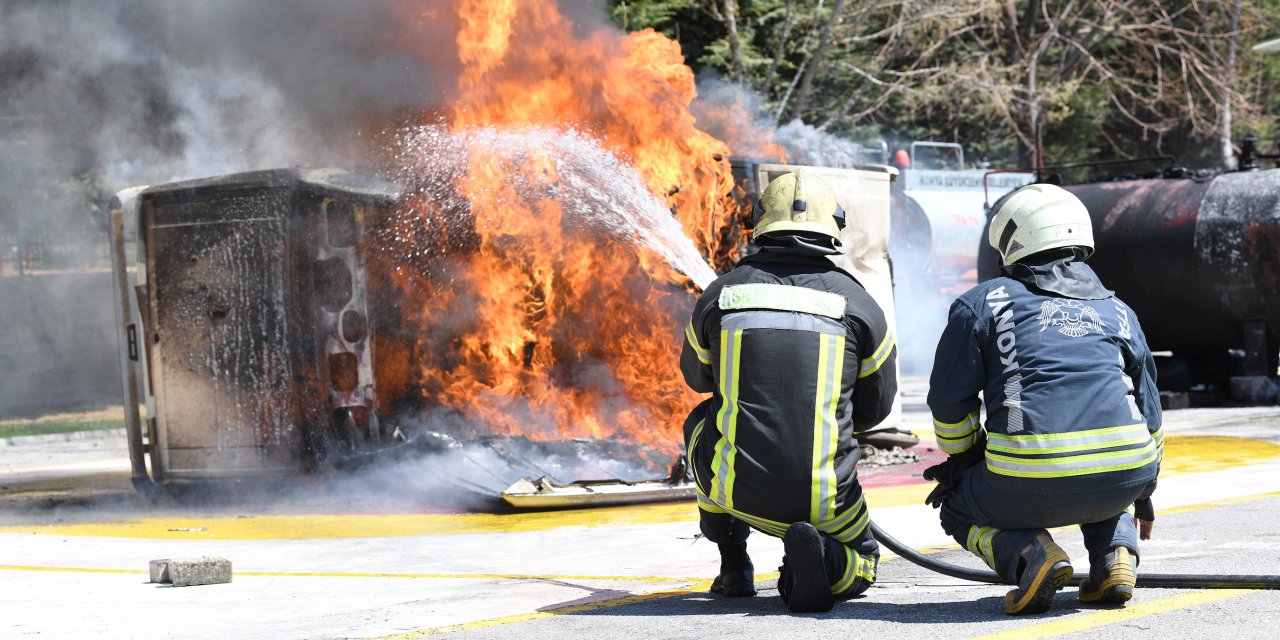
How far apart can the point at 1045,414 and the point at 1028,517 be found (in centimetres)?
31

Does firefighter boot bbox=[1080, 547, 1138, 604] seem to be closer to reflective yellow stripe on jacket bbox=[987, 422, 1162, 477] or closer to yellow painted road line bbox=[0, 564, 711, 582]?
reflective yellow stripe on jacket bbox=[987, 422, 1162, 477]

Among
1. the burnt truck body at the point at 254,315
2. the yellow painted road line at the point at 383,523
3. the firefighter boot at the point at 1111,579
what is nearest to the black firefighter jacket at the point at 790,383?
the firefighter boot at the point at 1111,579

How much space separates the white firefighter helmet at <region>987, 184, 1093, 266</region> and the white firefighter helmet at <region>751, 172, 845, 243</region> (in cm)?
55

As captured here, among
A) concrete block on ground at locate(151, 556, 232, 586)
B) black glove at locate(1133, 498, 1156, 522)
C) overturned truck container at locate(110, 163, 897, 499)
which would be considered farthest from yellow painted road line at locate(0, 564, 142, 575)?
black glove at locate(1133, 498, 1156, 522)

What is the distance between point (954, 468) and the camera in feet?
15.1

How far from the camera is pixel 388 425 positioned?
8.70 meters

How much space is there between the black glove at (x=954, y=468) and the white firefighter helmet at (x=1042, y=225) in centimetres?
60

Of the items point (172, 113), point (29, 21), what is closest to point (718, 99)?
point (172, 113)

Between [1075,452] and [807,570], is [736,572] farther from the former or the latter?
[1075,452]

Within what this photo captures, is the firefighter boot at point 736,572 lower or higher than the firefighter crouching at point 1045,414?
lower

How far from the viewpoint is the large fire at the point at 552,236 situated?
8.97m

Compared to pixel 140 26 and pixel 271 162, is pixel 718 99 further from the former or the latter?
pixel 140 26

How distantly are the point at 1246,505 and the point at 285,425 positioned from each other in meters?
5.23

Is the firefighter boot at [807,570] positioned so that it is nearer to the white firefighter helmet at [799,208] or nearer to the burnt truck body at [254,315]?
the white firefighter helmet at [799,208]
